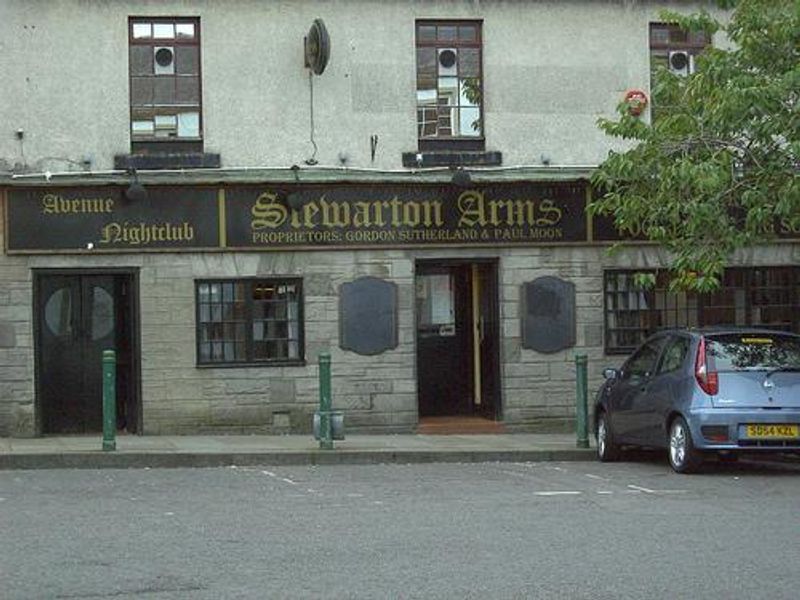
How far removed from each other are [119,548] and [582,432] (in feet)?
29.5

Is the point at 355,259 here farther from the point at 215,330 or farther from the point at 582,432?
the point at 582,432

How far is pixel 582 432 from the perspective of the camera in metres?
17.9

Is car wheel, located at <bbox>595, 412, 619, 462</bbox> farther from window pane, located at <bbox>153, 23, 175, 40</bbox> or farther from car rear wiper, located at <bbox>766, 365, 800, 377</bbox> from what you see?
window pane, located at <bbox>153, 23, 175, 40</bbox>

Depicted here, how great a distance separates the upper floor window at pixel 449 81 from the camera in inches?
786

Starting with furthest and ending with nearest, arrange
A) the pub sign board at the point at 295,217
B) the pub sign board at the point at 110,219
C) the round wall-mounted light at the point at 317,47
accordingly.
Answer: the pub sign board at the point at 295,217 → the pub sign board at the point at 110,219 → the round wall-mounted light at the point at 317,47

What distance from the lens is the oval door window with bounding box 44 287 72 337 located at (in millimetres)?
19266

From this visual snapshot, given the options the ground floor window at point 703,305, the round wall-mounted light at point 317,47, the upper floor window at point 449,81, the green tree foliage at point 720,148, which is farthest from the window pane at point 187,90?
the ground floor window at point 703,305

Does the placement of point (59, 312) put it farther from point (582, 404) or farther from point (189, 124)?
point (582, 404)

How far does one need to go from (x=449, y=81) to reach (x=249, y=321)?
13.5ft

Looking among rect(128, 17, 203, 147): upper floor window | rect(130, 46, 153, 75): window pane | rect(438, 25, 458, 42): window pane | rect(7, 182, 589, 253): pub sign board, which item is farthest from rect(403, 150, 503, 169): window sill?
rect(130, 46, 153, 75): window pane

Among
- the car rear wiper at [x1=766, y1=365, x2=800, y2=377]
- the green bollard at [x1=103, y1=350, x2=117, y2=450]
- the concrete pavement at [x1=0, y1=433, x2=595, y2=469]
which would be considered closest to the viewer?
the car rear wiper at [x1=766, y1=365, x2=800, y2=377]

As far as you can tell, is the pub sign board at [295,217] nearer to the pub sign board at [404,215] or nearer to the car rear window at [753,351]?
the pub sign board at [404,215]

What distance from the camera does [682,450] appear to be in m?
15.0

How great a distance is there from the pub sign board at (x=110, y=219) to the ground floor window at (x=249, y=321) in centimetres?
71
